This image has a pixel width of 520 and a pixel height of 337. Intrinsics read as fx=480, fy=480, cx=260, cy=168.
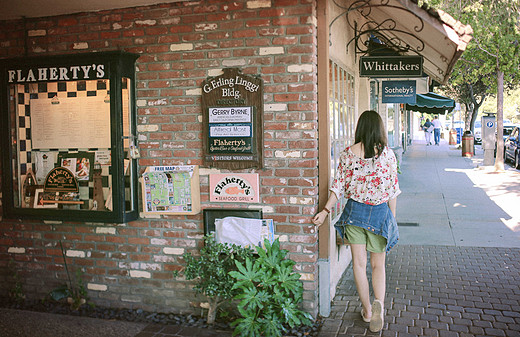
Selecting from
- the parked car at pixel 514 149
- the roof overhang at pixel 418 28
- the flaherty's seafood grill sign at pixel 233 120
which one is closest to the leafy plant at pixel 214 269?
the flaherty's seafood grill sign at pixel 233 120

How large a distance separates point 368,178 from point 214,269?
5.27ft

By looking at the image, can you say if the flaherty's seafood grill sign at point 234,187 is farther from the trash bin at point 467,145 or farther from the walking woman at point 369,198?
the trash bin at point 467,145

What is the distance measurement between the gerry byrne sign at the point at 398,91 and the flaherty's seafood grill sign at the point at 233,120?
17.1ft

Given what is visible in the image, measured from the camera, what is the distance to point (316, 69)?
14.5ft

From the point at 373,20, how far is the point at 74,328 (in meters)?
5.41

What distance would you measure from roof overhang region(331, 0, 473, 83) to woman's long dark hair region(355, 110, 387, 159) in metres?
1.00

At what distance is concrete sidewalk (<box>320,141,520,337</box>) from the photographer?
4.41m

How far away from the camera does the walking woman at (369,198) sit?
429cm

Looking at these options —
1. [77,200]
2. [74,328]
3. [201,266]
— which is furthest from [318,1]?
[74,328]

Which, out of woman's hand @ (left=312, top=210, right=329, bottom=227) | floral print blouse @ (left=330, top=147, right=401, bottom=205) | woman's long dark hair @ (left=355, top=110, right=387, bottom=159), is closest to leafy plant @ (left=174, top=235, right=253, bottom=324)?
woman's hand @ (left=312, top=210, right=329, bottom=227)

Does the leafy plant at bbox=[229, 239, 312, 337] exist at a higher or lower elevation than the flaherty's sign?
lower

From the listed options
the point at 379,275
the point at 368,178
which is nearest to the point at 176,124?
the point at 368,178

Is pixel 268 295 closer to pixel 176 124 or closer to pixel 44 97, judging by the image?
pixel 176 124

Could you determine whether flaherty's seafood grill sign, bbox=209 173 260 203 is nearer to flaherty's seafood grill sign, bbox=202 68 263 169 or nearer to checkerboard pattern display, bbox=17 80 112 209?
flaherty's seafood grill sign, bbox=202 68 263 169
